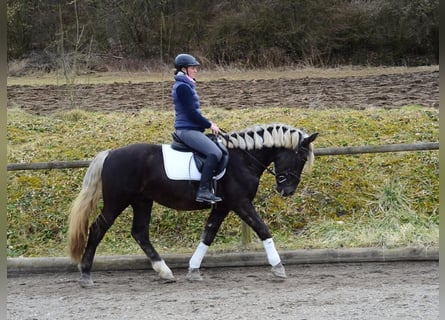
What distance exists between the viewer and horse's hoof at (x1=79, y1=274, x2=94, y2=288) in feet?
19.5

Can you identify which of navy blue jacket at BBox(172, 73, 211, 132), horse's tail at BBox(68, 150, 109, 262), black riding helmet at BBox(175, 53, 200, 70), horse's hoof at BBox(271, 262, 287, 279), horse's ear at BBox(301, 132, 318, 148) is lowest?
horse's hoof at BBox(271, 262, 287, 279)

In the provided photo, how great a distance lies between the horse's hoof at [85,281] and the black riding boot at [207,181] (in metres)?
1.35

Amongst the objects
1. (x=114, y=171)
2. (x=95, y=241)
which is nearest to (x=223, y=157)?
(x=114, y=171)

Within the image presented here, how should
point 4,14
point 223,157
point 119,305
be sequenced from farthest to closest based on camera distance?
point 223,157 < point 119,305 < point 4,14

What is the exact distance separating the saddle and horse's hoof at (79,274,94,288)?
1.28m

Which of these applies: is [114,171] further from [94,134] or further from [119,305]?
[94,134]

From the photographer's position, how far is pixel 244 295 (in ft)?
17.8

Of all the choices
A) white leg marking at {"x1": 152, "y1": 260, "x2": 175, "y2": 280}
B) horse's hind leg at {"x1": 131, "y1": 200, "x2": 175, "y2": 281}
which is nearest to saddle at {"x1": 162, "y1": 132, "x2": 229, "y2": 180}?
horse's hind leg at {"x1": 131, "y1": 200, "x2": 175, "y2": 281}

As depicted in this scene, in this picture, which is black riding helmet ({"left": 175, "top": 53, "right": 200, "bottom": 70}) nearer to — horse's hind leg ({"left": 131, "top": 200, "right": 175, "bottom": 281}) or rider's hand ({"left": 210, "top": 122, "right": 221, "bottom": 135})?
rider's hand ({"left": 210, "top": 122, "right": 221, "bottom": 135})

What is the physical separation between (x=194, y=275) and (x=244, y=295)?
2.64 feet

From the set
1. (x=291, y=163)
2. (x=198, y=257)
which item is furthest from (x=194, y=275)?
(x=291, y=163)

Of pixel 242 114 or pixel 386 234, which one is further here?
pixel 242 114

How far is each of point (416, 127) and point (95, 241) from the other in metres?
5.05

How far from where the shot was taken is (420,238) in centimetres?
661
